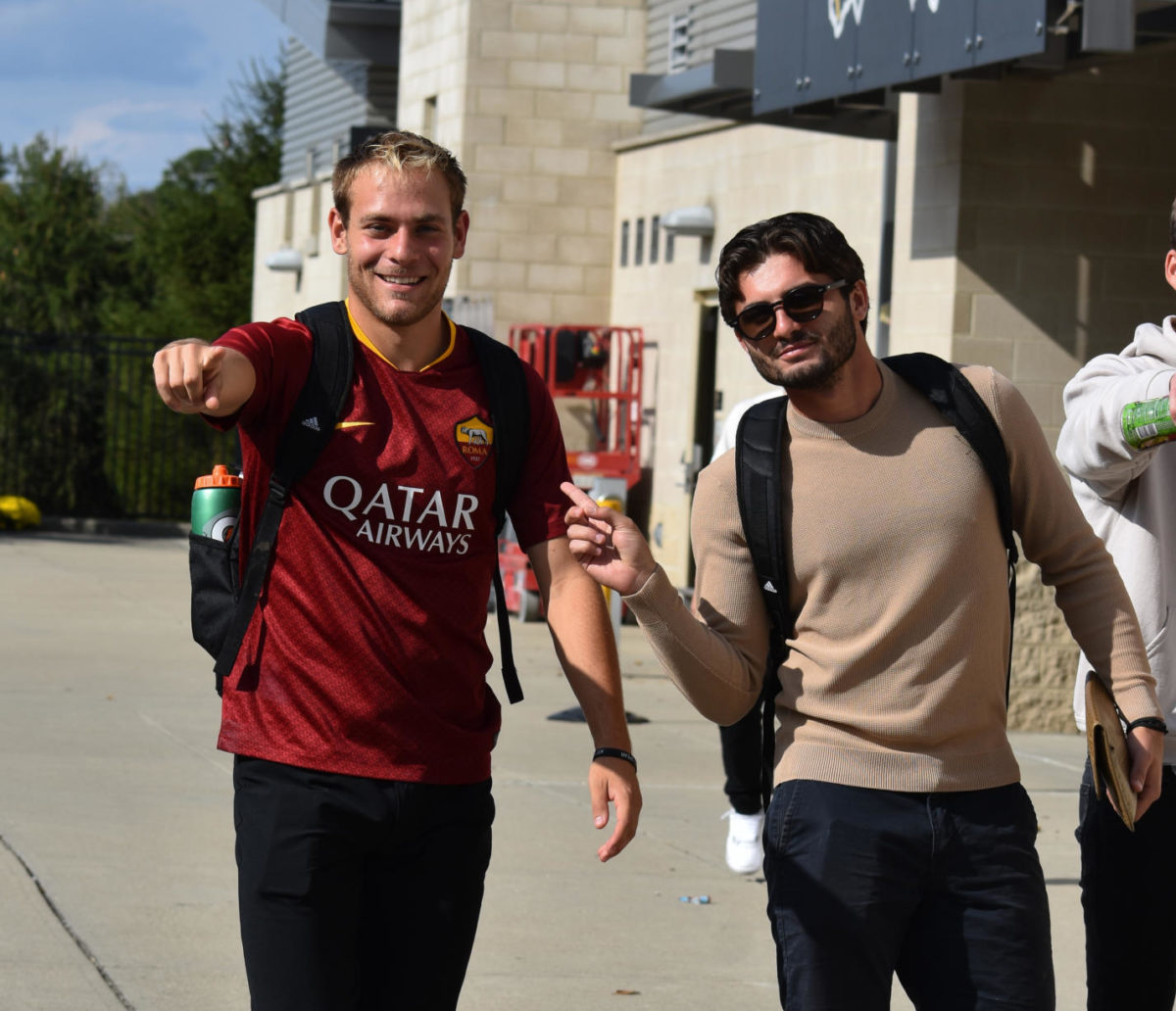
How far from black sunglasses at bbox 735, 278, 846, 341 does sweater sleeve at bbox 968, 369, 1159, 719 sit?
34 centimetres

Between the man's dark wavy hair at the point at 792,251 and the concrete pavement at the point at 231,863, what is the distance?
2.56 metres

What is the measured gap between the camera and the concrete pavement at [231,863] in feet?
17.4

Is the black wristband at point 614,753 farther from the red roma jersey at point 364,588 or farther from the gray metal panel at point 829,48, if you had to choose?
the gray metal panel at point 829,48

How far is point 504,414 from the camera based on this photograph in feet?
11.0

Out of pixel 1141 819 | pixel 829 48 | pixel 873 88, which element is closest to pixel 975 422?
pixel 1141 819

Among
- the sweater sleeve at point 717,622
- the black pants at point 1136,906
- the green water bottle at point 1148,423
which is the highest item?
the green water bottle at point 1148,423

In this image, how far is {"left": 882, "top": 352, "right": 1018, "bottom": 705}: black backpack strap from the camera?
3334 millimetres

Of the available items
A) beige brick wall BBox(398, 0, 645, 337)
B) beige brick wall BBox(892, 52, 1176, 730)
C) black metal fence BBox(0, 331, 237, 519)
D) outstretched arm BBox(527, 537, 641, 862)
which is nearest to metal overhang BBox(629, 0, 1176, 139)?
beige brick wall BBox(892, 52, 1176, 730)

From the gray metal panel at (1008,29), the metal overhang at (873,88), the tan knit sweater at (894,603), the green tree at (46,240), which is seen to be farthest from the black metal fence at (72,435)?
the tan knit sweater at (894,603)

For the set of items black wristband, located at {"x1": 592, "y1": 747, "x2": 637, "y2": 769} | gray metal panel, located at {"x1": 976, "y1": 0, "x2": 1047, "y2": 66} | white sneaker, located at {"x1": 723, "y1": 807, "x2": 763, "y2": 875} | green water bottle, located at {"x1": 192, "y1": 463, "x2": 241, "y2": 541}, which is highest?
A: gray metal panel, located at {"x1": 976, "y1": 0, "x2": 1047, "y2": 66}

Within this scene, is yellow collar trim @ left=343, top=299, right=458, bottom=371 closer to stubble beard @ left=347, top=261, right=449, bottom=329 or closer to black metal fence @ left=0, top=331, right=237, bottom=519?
stubble beard @ left=347, top=261, right=449, bottom=329

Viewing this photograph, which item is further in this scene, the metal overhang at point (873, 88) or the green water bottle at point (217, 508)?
the metal overhang at point (873, 88)

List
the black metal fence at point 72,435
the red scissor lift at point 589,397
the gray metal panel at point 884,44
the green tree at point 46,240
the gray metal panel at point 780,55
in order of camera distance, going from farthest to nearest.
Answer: the green tree at point 46,240 → the black metal fence at point 72,435 → the red scissor lift at point 589,397 → the gray metal panel at point 780,55 → the gray metal panel at point 884,44

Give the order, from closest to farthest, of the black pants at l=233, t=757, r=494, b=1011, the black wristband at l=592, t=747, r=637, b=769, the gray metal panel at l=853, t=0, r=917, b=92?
the black pants at l=233, t=757, r=494, b=1011, the black wristband at l=592, t=747, r=637, b=769, the gray metal panel at l=853, t=0, r=917, b=92
